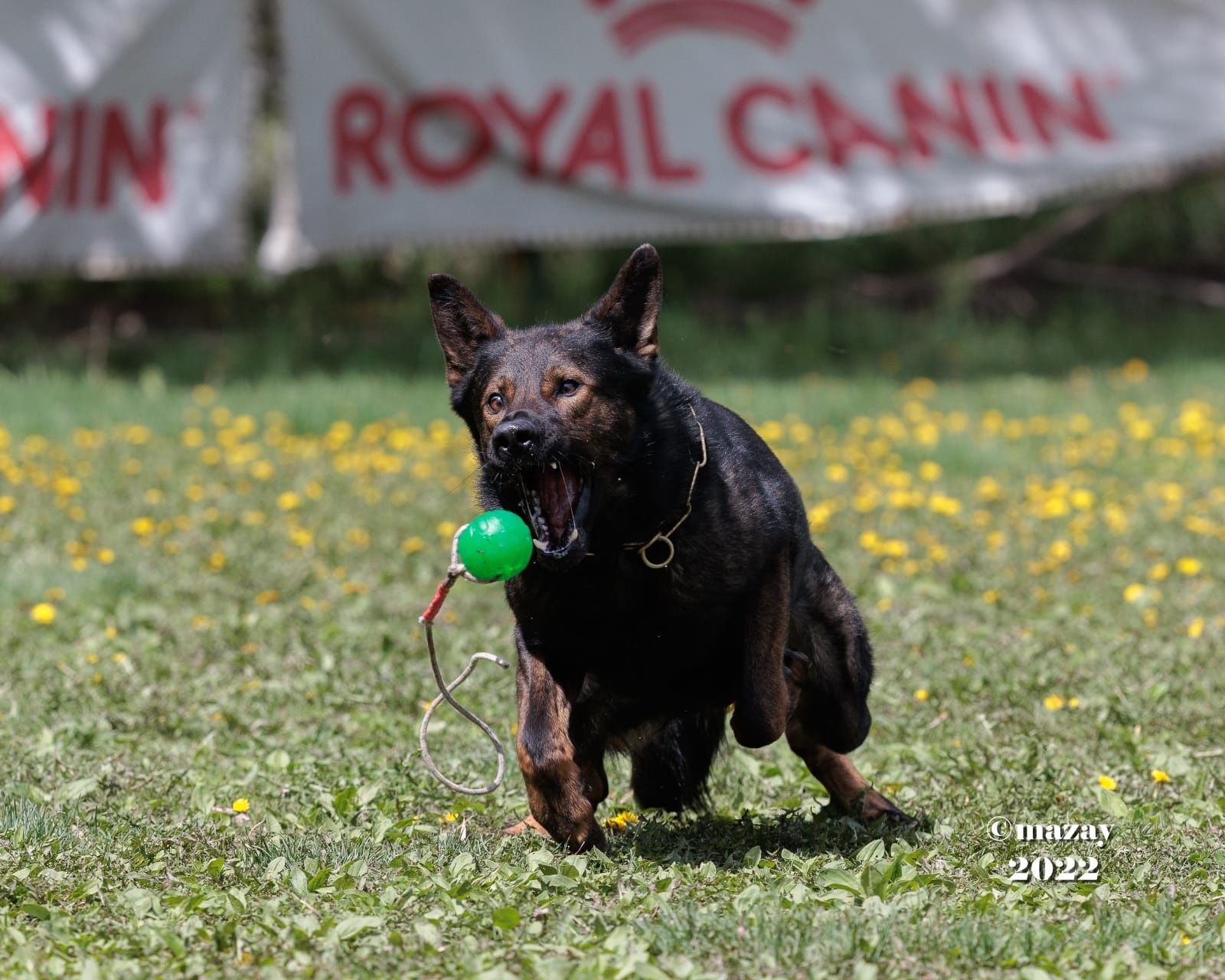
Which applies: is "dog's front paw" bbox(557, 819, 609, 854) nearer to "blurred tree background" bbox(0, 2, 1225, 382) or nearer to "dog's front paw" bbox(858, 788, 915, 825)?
"dog's front paw" bbox(858, 788, 915, 825)

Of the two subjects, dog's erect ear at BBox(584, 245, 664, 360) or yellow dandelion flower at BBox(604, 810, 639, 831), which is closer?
dog's erect ear at BBox(584, 245, 664, 360)

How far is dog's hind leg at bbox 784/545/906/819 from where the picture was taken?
14.5 ft

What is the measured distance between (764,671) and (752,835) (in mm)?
485

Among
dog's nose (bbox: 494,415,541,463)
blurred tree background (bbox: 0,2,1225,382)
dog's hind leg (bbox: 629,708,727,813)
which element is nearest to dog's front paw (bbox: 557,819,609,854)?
dog's hind leg (bbox: 629,708,727,813)

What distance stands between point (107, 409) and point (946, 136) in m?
6.55

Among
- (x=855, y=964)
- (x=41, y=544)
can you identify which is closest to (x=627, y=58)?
(x=41, y=544)

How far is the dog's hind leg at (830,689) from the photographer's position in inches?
174

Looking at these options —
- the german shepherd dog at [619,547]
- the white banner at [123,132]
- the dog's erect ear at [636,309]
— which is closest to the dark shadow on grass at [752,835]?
the german shepherd dog at [619,547]

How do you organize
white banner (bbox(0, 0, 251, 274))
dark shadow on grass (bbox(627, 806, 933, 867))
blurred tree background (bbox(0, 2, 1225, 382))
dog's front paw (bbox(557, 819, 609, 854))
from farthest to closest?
blurred tree background (bbox(0, 2, 1225, 382))
white banner (bbox(0, 0, 251, 274))
dark shadow on grass (bbox(627, 806, 933, 867))
dog's front paw (bbox(557, 819, 609, 854))

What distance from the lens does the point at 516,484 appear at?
12.9 ft

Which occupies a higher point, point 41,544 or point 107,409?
point 107,409

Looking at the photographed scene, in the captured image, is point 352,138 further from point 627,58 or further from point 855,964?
point 855,964

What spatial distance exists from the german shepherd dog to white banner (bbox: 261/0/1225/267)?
8799 mm

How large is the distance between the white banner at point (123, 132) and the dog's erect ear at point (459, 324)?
8.81 metres
